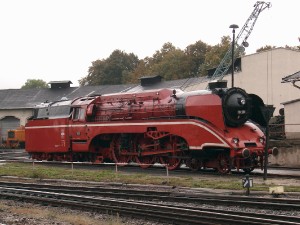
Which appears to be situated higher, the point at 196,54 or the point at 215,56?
the point at 196,54

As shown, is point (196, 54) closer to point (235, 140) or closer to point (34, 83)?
point (235, 140)

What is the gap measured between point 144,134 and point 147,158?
1245 millimetres

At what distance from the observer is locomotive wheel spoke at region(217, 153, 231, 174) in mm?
19188

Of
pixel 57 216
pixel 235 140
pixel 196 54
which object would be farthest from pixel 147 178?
pixel 196 54

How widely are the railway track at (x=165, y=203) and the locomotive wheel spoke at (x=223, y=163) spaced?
4540 mm

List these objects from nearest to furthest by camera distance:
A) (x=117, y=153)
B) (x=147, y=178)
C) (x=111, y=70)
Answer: (x=147, y=178), (x=117, y=153), (x=111, y=70)

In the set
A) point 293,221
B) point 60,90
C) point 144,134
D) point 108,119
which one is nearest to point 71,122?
point 108,119

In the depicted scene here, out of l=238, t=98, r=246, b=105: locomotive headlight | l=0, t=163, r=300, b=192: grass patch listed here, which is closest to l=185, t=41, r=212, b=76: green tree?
l=0, t=163, r=300, b=192: grass patch

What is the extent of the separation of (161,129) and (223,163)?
346cm

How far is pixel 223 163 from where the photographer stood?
19297mm

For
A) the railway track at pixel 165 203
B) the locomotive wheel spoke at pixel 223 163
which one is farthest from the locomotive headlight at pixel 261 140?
the railway track at pixel 165 203

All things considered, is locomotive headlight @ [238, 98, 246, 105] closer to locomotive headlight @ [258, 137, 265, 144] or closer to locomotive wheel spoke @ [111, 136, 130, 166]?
locomotive headlight @ [258, 137, 265, 144]

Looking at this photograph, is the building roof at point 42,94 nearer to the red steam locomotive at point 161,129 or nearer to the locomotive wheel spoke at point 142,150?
the red steam locomotive at point 161,129

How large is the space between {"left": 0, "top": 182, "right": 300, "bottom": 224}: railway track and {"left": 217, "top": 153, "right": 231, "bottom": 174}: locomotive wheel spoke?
454cm
